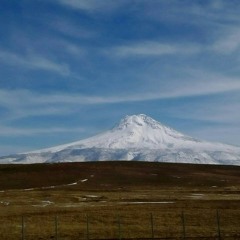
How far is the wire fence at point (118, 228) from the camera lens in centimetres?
5922

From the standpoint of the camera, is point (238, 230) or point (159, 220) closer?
point (238, 230)

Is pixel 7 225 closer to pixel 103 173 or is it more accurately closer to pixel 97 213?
pixel 97 213

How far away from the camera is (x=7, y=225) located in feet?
221

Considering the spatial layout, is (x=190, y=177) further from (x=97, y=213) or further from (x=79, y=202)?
(x=97, y=213)

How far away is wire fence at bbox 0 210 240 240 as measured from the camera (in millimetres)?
59219

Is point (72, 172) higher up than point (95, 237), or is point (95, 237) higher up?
point (72, 172)

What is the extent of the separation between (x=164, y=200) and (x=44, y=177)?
84.5m

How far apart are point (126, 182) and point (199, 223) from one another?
350 ft

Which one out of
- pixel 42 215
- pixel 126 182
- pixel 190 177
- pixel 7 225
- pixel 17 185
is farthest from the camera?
pixel 190 177

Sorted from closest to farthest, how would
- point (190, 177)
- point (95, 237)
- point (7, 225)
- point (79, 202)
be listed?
point (95, 237) < point (7, 225) < point (79, 202) < point (190, 177)

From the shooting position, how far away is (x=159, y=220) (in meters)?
71.9

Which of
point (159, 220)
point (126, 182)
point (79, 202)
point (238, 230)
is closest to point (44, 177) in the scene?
point (126, 182)

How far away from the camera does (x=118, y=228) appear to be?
211ft

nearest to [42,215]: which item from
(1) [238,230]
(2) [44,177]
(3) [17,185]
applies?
(1) [238,230]
